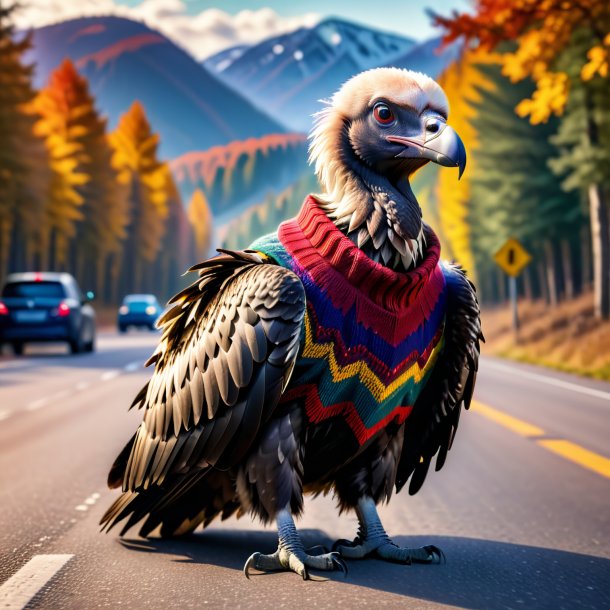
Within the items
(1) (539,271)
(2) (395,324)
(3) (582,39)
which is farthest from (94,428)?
(1) (539,271)

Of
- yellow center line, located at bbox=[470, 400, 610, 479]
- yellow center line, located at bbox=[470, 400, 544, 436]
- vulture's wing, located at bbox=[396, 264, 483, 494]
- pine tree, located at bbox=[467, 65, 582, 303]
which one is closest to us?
vulture's wing, located at bbox=[396, 264, 483, 494]

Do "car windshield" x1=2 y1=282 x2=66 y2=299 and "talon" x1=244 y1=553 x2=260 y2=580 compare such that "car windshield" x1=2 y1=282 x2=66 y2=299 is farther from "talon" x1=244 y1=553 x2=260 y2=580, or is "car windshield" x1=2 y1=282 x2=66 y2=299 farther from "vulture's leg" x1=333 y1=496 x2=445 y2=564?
"talon" x1=244 y1=553 x2=260 y2=580

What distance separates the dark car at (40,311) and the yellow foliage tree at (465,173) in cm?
2148

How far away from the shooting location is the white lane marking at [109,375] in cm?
1631

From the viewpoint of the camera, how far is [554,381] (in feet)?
53.1

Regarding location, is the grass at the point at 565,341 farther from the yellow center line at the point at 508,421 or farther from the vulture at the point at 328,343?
the vulture at the point at 328,343

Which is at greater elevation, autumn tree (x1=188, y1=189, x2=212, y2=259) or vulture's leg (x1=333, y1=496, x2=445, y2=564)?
autumn tree (x1=188, y1=189, x2=212, y2=259)

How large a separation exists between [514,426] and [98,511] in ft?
17.9

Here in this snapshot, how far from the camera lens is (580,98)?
2872cm

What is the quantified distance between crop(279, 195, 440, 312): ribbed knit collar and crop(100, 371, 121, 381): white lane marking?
507 inches

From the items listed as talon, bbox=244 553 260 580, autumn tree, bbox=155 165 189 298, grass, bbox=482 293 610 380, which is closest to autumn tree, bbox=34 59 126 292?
grass, bbox=482 293 610 380

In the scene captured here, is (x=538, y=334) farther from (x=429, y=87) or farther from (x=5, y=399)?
(x=429, y=87)

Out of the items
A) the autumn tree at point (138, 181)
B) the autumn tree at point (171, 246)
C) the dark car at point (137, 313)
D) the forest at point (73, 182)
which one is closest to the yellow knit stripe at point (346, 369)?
the forest at point (73, 182)

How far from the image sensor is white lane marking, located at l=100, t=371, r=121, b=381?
16.3 m
